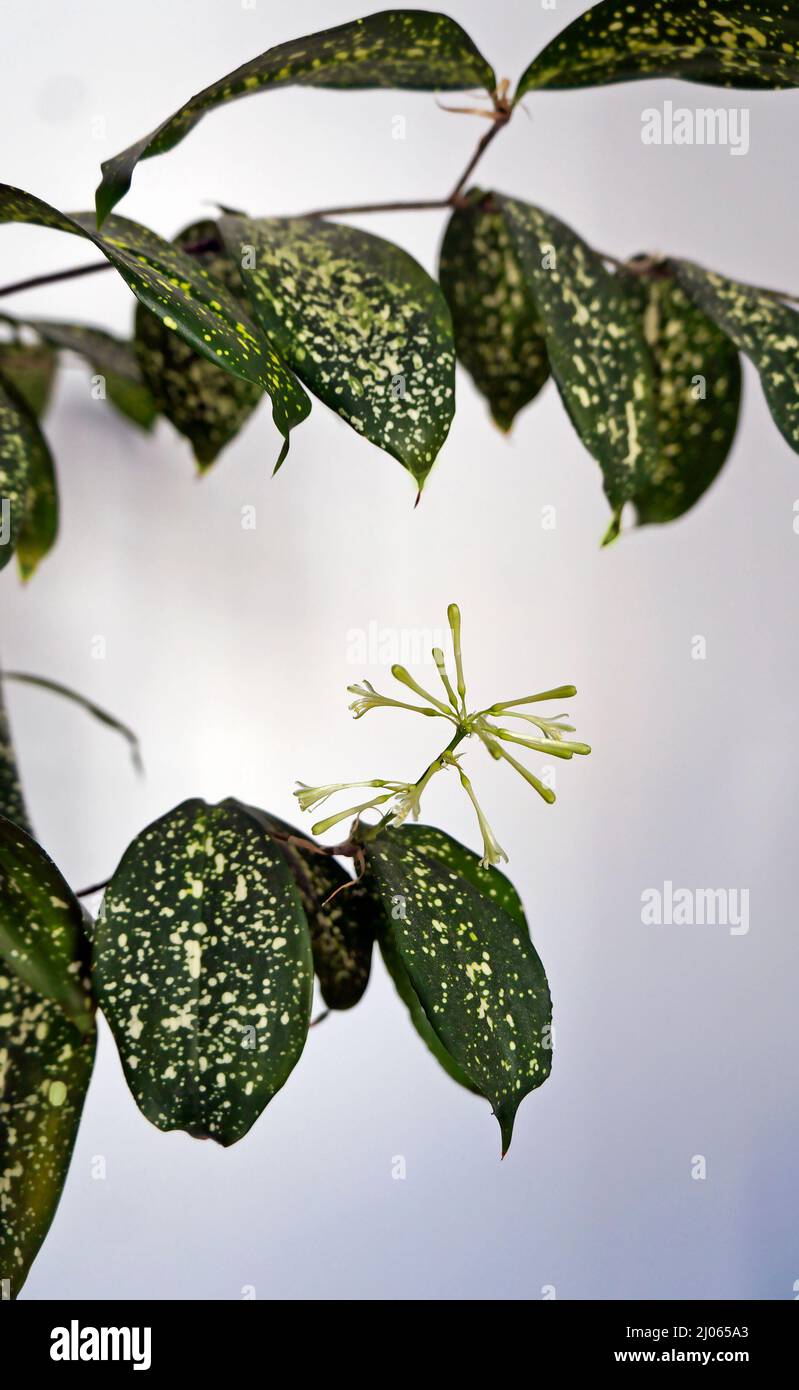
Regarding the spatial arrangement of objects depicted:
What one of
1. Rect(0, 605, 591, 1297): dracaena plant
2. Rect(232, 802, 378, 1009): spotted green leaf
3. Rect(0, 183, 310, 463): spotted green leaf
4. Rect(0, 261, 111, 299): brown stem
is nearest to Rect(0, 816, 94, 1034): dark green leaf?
Rect(0, 605, 591, 1297): dracaena plant

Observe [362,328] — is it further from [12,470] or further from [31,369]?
[31,369]

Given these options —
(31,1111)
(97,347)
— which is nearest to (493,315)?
(97,347)

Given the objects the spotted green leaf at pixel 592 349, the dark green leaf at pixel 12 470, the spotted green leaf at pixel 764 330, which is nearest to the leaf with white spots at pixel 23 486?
the dark green leaf at pixel 12 470

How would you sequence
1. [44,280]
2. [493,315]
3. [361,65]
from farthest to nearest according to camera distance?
[493,315], [44,280], [361,65]

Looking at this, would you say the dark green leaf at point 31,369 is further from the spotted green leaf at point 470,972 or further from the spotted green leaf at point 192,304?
the spotted green leaf at point 470,972

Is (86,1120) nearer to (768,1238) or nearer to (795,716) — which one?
(768,1238)

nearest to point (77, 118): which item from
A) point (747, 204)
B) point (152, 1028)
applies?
point (747, 204)

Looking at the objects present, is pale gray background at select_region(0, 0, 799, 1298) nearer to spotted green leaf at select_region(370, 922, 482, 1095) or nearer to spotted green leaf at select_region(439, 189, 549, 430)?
spotted green leaf at select_region(439, 189, 549, 430)
